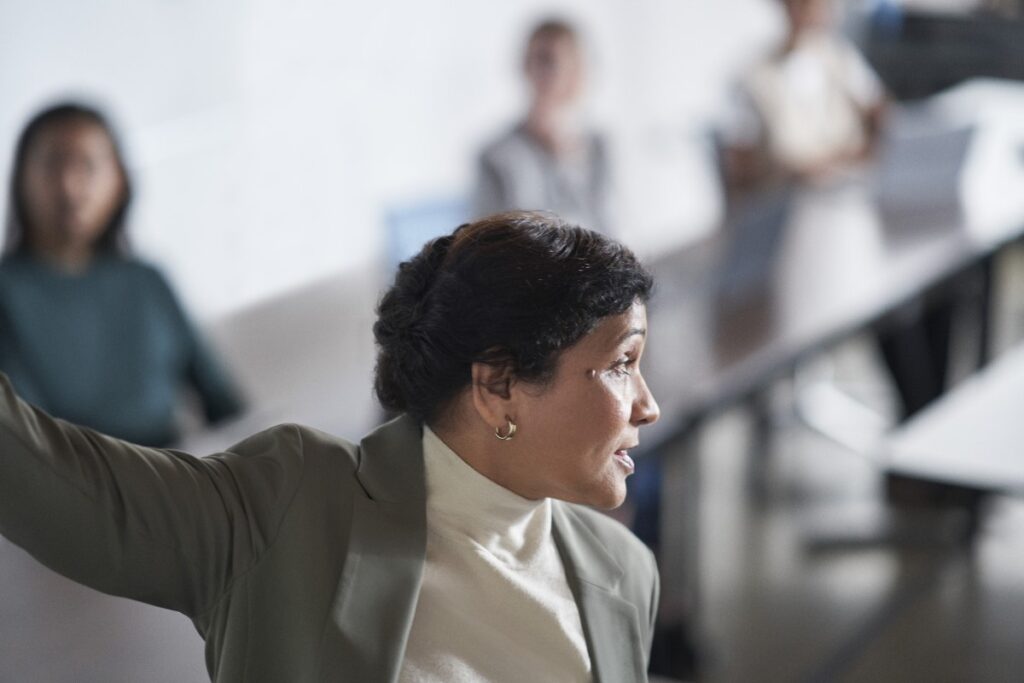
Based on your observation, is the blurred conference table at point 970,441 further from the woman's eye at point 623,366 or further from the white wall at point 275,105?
the woman's eye at point 623,366

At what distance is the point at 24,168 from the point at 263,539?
2011mm

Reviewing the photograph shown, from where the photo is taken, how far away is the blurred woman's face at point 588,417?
46.5 inches

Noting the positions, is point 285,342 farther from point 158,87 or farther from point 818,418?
point 818,418

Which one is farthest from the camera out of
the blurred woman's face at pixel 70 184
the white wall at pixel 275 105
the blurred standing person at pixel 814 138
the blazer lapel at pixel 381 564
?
the blurred standing person at pixel 814 138

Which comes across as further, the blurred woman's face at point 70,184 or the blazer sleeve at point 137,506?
the blurred woman's face at point 70,184

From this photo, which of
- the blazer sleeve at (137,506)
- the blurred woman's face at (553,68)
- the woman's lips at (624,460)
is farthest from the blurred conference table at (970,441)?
the blazer sleeve at (137,506)

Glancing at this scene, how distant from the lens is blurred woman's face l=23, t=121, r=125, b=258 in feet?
9.34

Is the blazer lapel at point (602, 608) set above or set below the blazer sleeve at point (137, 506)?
below

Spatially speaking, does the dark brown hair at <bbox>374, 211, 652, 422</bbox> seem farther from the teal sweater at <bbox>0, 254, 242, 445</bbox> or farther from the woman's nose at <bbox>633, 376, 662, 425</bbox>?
the teal sweater at <bbox>0, 254, 242, 445</bbox>

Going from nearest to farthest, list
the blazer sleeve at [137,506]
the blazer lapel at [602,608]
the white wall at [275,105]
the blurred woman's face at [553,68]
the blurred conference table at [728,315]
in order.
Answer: the blazer sleeve at [137,506] < the blazer lapel at [602,608] < the blurred conference table at [728,315] < the white wall at [275,105] < the blurred woman's face at [553,68]

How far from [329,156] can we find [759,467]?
1728 millimetres

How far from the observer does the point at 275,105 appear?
13.9 feet

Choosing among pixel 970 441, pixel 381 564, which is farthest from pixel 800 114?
pixel 381 564

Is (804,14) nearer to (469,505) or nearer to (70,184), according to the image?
(70,184)
